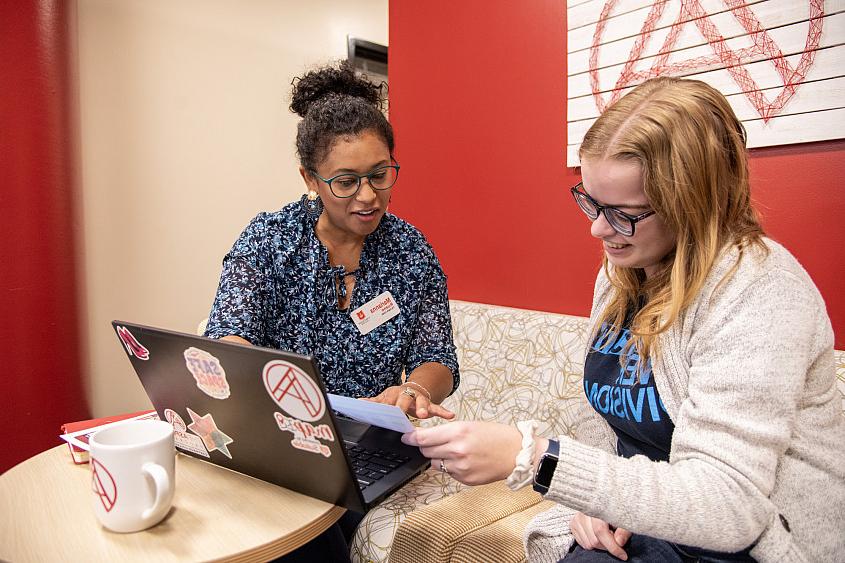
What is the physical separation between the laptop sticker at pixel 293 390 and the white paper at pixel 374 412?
7 centimetres

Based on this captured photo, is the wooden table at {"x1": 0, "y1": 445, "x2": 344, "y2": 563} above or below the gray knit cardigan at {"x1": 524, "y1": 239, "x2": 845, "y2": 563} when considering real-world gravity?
below

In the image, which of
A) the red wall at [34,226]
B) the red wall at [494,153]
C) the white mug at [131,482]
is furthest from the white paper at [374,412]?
the red wall at [34,226]

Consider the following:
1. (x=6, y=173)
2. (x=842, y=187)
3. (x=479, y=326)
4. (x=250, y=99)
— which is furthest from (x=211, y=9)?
(x=842, y=187)

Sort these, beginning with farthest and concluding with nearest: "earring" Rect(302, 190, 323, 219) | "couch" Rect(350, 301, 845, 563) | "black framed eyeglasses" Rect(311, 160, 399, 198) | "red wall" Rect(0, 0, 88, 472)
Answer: "red wall" Rect(0, 0, 88, 472) → "earring" Rect(302, 190, 323, 219) → "black framed eyeglasses" Rect(311, 160, 399, 198) → "couch" Rect(350, 301, 845, 563)

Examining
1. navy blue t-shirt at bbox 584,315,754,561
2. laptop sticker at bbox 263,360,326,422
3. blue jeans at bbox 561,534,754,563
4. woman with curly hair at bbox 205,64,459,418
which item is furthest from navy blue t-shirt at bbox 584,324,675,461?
laptop sticker at bbox 263,360,326,422

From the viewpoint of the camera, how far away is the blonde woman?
0.84m

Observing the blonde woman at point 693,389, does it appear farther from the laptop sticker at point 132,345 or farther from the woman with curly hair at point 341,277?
the woman with curly hair at point 341,277

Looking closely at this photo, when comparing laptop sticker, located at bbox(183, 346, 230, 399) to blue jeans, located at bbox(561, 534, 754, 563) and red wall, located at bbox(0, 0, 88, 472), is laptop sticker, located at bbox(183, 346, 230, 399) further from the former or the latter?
red wall, located at bbox(0, 0, 88, 472)

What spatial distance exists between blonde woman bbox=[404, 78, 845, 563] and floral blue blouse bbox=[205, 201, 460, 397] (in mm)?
680

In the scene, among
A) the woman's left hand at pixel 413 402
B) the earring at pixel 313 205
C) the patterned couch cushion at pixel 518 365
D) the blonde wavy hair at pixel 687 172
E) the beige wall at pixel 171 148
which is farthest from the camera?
the beige wall at pixel 171 148

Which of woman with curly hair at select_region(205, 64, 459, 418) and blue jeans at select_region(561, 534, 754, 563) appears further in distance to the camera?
woman with curly hair at select_region(205, 64, 459, 418)

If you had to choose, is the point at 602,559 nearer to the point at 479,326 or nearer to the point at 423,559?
the point at 423,559

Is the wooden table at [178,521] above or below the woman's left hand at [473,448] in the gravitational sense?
below

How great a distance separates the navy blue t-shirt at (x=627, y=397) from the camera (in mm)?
1059
